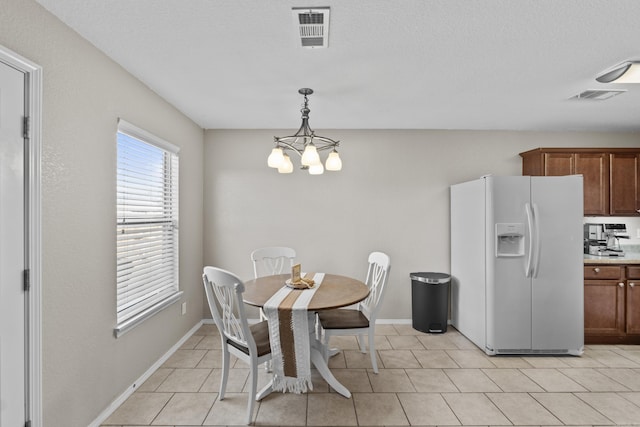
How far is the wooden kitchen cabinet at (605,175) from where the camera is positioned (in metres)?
3.83

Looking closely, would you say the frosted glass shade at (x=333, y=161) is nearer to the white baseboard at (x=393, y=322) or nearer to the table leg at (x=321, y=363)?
the table leg at (x=321, y=363)

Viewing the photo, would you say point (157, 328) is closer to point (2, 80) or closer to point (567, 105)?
point (2, 80)

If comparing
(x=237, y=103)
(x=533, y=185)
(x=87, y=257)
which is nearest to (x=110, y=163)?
(x=87, y=257)

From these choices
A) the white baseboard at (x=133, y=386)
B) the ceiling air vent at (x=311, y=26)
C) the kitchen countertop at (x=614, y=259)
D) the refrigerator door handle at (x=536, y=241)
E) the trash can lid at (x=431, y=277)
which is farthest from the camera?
the trash can lid at (x=431, y=277)

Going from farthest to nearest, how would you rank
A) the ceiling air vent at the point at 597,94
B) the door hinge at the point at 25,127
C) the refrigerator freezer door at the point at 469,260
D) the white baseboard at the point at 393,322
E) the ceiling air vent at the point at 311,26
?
the white baseboard at the point at 393,322 < the refrigerator freezer door at the point at 469,260 < the ceiling air vent at the point at 597,94 < the ceiling air vent at the point at 311,26 < the door hinge at the point at 25,127

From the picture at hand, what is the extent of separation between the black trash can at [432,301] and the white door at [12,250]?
3.47 m

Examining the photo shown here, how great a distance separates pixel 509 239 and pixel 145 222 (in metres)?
3.46

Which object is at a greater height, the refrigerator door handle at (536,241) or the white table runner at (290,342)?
the refrigerator door handle at (536,241)

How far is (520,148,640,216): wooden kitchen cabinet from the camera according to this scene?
151 inches

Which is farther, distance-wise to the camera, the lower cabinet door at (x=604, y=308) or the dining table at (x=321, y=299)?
the lower cabinet door at (x=604, y=308)

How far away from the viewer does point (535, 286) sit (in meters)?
3.24

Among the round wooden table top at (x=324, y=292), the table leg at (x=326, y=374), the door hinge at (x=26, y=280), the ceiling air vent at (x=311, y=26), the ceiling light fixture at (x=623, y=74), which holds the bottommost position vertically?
the table leg at (x=326, y=374)

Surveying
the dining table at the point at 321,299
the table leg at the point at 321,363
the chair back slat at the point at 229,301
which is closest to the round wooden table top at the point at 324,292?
the dining table at the point at 321,299

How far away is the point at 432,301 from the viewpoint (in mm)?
3818
